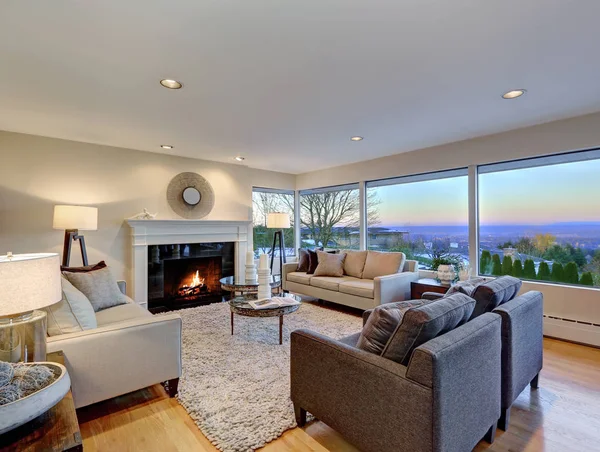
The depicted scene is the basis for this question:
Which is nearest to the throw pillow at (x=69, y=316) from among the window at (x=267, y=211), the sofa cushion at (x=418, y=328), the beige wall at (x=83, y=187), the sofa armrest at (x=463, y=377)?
the sofa cushion at (x=418, y=328)

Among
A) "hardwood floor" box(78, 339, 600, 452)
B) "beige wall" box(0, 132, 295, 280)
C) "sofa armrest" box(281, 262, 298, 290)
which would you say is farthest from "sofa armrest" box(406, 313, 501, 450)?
"beige wall" box(0, 132, 295, 280)

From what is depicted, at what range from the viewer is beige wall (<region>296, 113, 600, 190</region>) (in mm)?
3295

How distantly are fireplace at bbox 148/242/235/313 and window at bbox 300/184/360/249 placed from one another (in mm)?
1815

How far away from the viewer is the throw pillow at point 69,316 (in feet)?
6.24

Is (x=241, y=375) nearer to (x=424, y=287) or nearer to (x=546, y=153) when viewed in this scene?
(x=424, y=287)

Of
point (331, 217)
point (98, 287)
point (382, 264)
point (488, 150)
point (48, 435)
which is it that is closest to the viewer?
point (48, 435)

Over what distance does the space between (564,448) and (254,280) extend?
3.15 meters

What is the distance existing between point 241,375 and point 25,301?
165 cm

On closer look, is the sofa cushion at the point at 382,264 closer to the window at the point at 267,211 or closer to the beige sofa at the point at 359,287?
the beige sofa at the point at 359,287

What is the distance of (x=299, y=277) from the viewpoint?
197 inches

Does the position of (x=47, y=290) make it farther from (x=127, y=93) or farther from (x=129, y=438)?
(x=127, y=93)

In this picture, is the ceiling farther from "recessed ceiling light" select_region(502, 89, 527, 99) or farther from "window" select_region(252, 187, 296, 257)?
"window" select_region(252, 187, 296, 257)

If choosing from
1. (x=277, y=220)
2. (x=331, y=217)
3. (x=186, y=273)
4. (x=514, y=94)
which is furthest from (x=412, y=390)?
(x=331, y=217)

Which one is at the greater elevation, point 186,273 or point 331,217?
point 331,217
